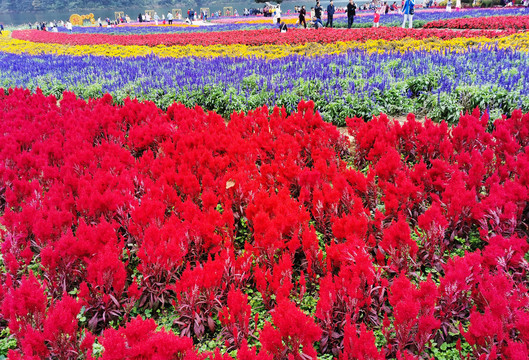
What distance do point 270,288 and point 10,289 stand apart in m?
1.76

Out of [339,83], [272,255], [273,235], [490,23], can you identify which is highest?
[490,23]

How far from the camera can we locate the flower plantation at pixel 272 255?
7.03 feet

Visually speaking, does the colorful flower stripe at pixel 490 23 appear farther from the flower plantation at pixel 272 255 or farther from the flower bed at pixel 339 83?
the flower plantation at pixel 272 255

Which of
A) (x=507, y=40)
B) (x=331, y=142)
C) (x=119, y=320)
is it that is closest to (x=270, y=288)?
(x=119, y=320)

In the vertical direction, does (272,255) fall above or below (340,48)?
below

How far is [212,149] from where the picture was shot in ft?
16.9

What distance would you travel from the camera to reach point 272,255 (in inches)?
120

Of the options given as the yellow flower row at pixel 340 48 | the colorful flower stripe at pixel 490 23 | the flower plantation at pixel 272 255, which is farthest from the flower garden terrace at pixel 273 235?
the colorful flower stripe at pixel 490 23

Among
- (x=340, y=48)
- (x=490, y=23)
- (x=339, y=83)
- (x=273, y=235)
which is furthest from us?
(x=490, y=23)

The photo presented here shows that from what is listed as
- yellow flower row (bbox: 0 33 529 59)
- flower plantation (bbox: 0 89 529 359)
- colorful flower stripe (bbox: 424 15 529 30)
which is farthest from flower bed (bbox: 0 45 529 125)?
colorful flower stripe (bbox: 424 15 529 30)

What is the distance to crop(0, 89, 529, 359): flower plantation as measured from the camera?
214cm

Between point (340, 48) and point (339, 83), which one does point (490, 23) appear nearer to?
point (340, 48)

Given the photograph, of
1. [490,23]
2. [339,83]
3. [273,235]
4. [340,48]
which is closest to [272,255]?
[273,235]

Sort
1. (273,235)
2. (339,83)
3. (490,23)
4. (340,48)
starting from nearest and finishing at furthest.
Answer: (273,235), (339,83), (340,48), (490,23)
